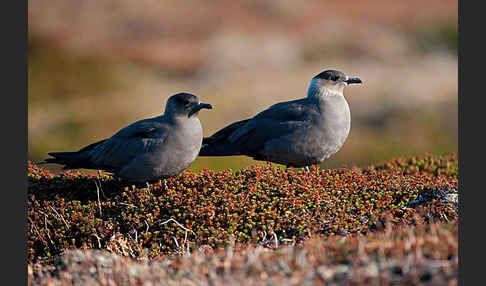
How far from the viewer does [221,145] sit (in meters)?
8.41

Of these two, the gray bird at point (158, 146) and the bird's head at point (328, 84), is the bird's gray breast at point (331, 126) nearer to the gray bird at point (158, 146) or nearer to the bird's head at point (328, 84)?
the bird's head at point (328, 84)

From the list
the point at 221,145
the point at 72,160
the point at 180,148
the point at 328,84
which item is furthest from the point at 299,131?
the point at 72,160

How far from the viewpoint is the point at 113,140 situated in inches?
291

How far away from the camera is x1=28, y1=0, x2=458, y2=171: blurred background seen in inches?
630

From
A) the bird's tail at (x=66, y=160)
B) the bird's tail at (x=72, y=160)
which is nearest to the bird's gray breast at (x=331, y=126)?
the bird's tail at (x=72, y=160)

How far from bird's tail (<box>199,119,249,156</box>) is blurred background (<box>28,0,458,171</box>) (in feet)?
13.9

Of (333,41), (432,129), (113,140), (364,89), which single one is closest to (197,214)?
(113,140)

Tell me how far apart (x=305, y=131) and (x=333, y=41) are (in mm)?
18395

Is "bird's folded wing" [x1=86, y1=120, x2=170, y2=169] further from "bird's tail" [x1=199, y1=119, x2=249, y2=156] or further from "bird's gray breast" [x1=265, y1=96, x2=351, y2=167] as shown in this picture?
"bird's gray breast" [x1=265, y1=96, x2=351, y2=167]

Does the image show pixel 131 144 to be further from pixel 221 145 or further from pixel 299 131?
pixel 299 131

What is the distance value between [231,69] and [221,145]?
16.0 meters

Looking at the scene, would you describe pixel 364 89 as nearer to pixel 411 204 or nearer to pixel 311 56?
pixel 311 56

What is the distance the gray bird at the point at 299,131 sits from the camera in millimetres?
7723

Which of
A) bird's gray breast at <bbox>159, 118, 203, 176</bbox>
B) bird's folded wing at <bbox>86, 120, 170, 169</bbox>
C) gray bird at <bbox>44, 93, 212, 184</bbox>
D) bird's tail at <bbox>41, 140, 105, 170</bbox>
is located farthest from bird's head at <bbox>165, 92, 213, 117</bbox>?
bird's tail at <bbox>41, 140, 105, 170</bbox>
